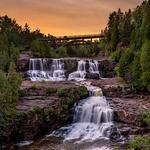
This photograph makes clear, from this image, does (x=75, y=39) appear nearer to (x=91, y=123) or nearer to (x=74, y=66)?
(x=74, y=66)

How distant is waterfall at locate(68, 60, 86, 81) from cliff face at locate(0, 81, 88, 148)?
16563 millimetres

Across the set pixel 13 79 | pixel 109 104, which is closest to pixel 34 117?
pixel 13 79

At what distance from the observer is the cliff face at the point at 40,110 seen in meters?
43.2

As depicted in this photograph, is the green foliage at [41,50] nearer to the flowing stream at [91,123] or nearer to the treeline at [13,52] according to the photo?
the treeline at [13,52]

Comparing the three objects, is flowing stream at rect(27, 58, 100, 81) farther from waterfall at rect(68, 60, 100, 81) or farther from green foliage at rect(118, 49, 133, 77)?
green foliage at rect(118, 49, 133, 77)

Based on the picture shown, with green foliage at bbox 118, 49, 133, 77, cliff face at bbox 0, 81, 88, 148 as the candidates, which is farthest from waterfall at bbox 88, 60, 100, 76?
cliff face at bbox 0, 81, 88, 148

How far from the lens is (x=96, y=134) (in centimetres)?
4481

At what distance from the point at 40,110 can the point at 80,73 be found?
1149 inches

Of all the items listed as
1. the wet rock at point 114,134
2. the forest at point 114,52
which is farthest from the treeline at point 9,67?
the wet rock at point 114,134

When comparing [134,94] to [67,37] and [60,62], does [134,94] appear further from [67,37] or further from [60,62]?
[67,37]

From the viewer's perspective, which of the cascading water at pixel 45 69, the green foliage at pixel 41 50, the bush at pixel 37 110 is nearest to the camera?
the bush at pixel 37 110

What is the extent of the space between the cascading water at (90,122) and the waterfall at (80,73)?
63.7 feet

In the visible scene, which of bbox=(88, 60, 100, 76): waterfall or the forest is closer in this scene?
the forest

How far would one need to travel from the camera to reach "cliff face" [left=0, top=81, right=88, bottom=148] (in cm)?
4322
